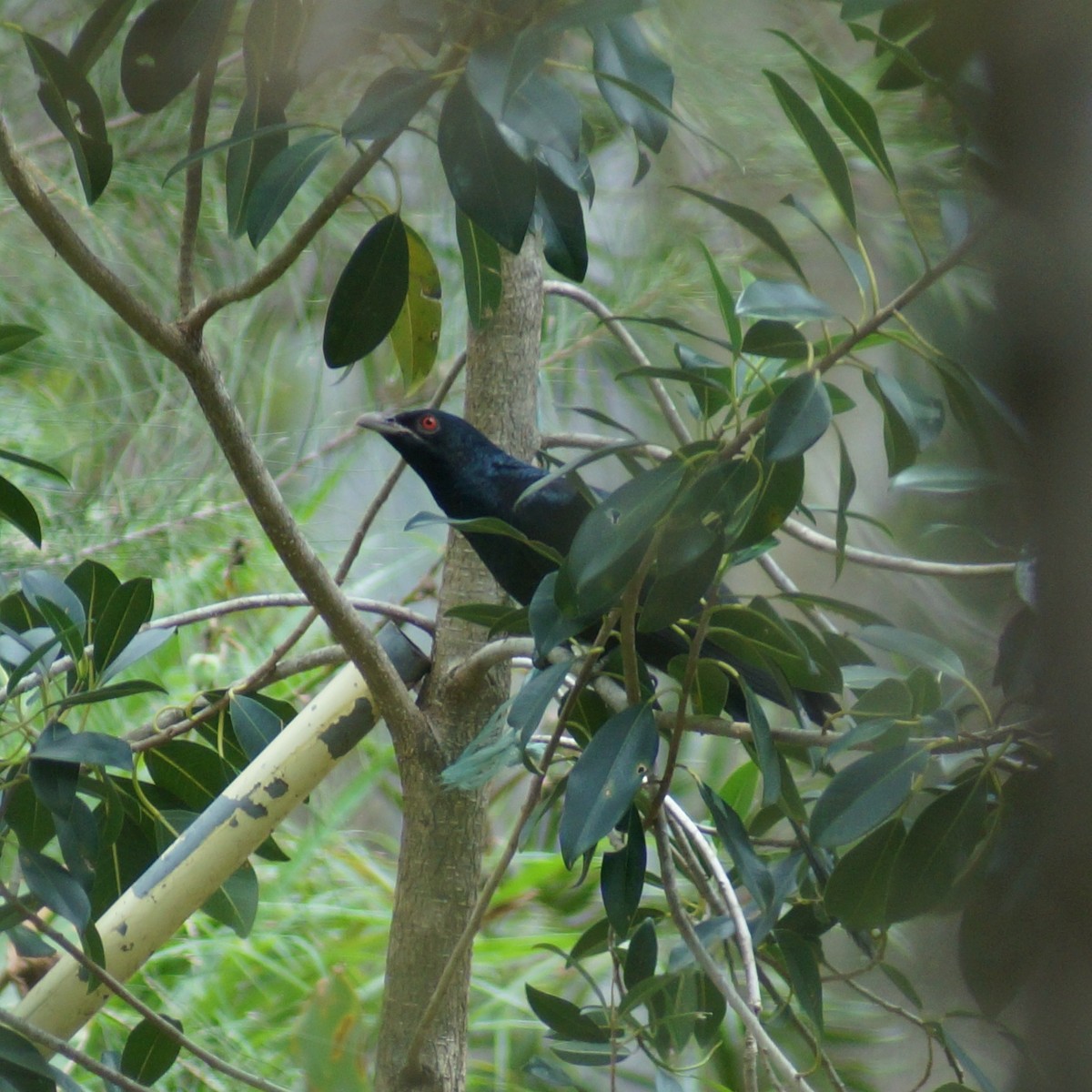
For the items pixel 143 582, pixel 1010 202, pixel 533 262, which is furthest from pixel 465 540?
pixel 1010 202

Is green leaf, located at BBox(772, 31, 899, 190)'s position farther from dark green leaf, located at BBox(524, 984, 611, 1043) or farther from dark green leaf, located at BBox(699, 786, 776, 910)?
dark green leaf, located at BBox(524, 984, 611, 1043)

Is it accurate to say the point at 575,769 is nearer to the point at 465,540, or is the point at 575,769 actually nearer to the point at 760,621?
the point at 760,621

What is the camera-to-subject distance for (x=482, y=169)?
0.85 metres

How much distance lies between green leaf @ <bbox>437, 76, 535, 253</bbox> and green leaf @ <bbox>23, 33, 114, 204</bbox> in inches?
12.3

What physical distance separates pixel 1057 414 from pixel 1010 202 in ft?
0.17

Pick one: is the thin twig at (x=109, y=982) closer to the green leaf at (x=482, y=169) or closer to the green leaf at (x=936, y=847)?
the green leaf at (x=936, y=847)

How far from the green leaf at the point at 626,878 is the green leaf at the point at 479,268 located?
1.88 feet

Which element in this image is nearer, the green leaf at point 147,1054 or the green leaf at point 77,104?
the green leaf at point 77,104

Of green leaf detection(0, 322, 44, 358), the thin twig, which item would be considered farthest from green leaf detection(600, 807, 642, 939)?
green leaf detection(0, 322, 44, 358)

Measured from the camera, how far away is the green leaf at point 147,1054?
1.21 meters

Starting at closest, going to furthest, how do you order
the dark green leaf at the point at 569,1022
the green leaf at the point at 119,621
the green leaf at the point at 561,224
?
the green leaf at the point at 561,224 < the green leaf at the point at 119,621 < the dark green leaf at the point at 569,1022

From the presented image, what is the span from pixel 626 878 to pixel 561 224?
59 centimetres

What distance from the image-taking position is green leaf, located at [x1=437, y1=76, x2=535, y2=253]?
848mm

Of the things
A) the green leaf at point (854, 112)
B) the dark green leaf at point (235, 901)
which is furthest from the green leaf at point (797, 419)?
the dark green leaf at point (235, 901)
